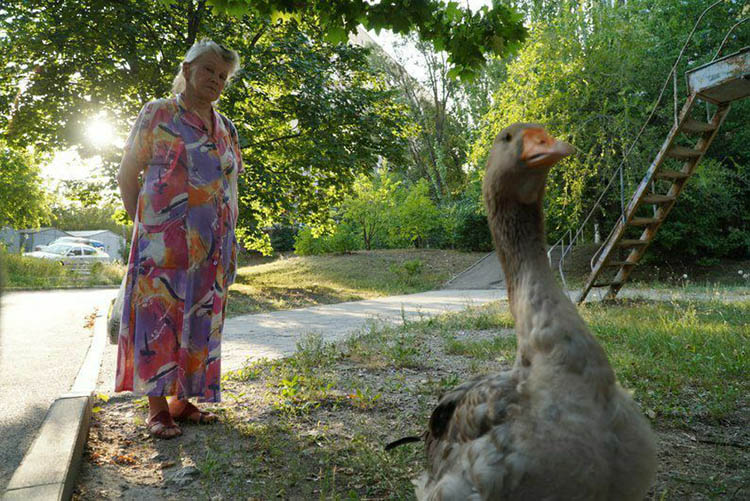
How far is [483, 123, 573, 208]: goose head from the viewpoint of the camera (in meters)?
1.86

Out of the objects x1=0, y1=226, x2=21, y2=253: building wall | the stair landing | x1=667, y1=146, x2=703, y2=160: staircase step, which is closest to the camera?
the stair landing

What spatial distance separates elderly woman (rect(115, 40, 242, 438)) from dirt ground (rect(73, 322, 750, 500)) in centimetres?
36

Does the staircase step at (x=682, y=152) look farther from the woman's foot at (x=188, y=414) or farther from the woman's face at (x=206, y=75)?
the woman's foot at (x=188, y=414)

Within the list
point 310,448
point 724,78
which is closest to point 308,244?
point 724,78

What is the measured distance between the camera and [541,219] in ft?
6.86

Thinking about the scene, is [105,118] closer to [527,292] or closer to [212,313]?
[212,313]

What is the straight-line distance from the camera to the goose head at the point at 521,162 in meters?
1.86

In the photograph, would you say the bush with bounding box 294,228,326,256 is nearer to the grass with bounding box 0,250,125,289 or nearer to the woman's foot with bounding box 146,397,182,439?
the grass with bounding box 0,250,125,289

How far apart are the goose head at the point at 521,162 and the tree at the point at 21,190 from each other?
89.3ft

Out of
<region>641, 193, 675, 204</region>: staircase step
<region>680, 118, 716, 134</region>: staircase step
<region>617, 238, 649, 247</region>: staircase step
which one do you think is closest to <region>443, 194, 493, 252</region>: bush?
<region>617, 238, 649, 247</region>: staircase step

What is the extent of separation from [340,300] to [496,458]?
42.6 ft

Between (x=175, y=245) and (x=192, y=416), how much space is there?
1350 millimetres

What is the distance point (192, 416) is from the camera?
3.79m

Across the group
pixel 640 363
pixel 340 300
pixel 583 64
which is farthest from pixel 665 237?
pixel 640 363
